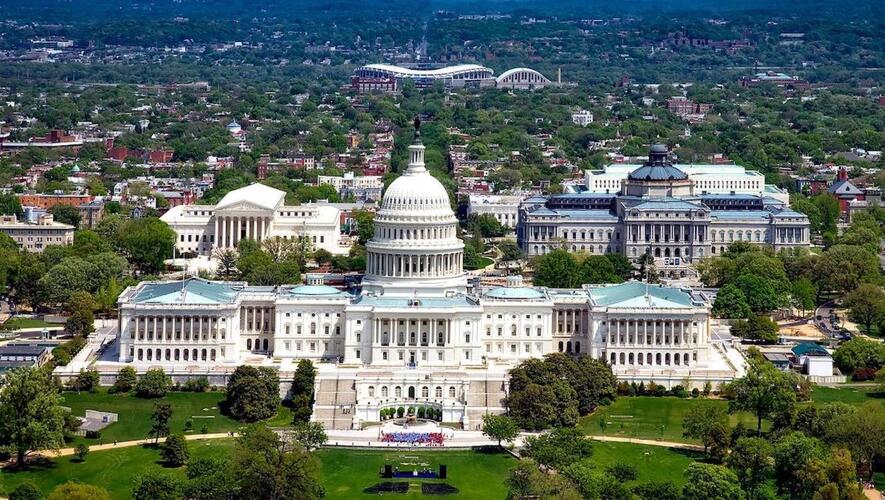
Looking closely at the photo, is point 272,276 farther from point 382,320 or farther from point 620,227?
point 620,227

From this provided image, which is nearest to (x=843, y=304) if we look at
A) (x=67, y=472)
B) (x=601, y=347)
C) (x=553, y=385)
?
(x=601, y=347)

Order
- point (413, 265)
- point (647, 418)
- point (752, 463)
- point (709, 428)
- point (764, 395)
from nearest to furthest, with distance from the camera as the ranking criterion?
point (752, 463) → point (709, 428) → point (764, 395) → point (647, 418) → point (413, 265)

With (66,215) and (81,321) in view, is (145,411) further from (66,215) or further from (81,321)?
(66,215)

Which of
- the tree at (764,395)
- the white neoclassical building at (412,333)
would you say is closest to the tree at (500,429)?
the white neoclassical building at (412,333)

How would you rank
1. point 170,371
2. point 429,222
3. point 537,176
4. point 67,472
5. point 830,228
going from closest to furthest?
point 67,472, point 170,371, point 429,222, point 830,228, point 537,176

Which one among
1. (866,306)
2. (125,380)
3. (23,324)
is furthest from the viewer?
(866,306)

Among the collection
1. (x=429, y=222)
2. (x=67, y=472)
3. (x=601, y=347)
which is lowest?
(x=67, y=472)

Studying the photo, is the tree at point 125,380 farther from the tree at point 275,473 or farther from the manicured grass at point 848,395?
the manicured grass at point 848,395

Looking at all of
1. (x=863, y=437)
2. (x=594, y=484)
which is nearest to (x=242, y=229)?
(x=863, y=437)
